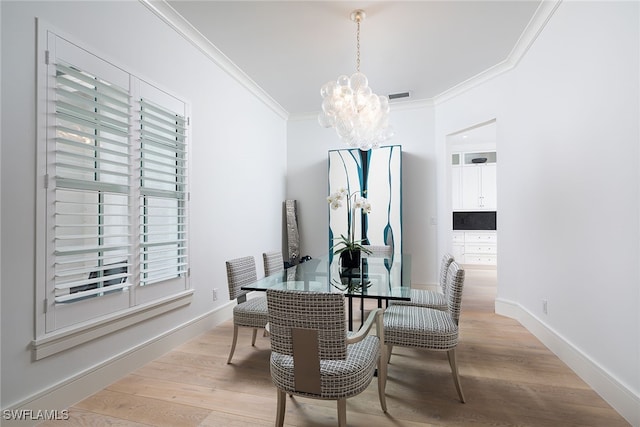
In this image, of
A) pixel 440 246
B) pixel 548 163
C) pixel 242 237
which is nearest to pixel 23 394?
pixel 242 237

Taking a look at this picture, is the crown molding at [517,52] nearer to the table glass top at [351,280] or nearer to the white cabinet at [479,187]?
the table glass top at [351,280]

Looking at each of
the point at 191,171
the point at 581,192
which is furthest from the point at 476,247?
the point at 191,171

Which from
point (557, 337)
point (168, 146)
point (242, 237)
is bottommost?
point (557, 337)

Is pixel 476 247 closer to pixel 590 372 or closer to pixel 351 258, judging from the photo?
pixel 590 372

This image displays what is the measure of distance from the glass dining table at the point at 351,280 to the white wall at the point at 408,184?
2023mm

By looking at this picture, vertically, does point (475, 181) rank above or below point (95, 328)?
above

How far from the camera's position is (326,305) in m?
1.38

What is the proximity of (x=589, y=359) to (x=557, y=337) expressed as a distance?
0.46 m

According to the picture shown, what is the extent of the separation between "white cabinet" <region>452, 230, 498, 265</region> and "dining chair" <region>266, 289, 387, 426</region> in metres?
6.21

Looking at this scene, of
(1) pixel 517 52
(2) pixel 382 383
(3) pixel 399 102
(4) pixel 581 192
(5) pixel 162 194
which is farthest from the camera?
(3) pixel 399 102

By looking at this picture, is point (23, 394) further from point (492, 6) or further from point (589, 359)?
point (492, 6)

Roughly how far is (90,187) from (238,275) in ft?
4.05

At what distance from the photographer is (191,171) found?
10.0 ft

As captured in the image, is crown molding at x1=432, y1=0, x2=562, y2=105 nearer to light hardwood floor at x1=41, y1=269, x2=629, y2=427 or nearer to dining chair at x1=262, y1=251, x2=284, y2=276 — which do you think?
light hardwood floor at x1=41, y1=269, x2=629, y2=427
